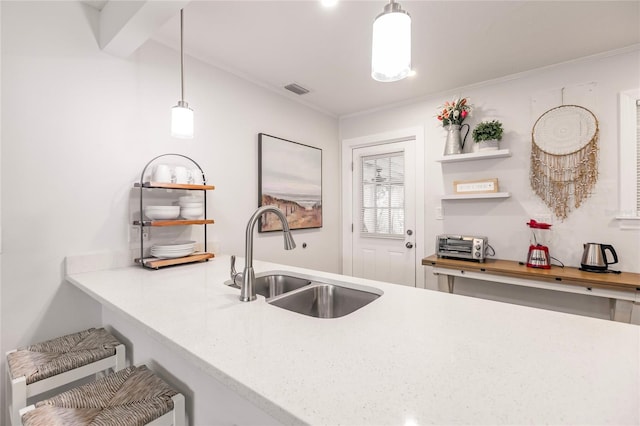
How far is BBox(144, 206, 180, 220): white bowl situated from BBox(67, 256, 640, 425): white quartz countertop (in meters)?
0.71

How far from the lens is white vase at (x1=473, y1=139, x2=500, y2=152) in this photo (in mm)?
2590

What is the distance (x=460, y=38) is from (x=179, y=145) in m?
2.09

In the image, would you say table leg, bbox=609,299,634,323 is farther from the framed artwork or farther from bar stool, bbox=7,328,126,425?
bar stool, bbox=7,328,126,425

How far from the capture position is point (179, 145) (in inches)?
82.3

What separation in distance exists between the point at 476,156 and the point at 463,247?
0.81 m

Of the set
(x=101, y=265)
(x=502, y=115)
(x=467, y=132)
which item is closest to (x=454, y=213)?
(x=467, y=132)

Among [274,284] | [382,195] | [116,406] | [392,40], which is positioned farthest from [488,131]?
[116,406]

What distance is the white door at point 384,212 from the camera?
319 centimetres

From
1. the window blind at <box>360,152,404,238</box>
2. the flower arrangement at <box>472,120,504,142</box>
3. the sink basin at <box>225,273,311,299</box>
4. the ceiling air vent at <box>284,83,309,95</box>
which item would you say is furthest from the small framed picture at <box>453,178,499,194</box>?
the sink basin at <box>225,273,311,299</box>

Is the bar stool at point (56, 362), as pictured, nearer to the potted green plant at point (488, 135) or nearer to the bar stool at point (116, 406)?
the bar stool at point (116, 406)

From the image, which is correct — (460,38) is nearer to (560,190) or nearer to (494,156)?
(494,156)

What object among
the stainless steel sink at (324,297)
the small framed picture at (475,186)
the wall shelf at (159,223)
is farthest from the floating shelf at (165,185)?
the small framed picture at (475,186)

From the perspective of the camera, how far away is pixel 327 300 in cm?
146

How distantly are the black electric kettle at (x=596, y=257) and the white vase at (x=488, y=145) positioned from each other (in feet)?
3.32
